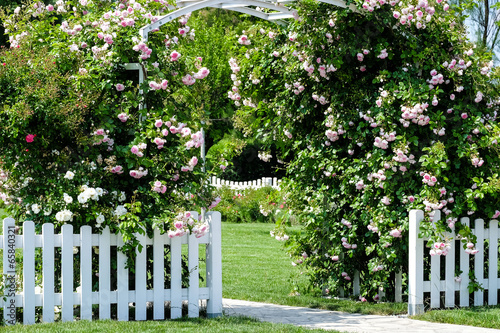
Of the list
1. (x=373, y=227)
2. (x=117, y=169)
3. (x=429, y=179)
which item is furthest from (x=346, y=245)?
(x=117, y=169)

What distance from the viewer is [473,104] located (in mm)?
6406

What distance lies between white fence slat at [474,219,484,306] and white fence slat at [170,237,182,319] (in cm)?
277

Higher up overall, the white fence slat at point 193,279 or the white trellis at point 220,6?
the white trellis at point 220,6

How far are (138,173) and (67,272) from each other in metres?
0.92

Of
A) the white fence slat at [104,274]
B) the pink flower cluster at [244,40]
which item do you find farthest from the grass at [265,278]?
the pink flower cluster at [244,40]

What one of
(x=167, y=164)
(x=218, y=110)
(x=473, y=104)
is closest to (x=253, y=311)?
(x=167, y=164)

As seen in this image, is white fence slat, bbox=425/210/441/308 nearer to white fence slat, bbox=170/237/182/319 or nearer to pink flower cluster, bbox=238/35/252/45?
white fence slat, bbox=170/237/182/319

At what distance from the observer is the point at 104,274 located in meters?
5.13

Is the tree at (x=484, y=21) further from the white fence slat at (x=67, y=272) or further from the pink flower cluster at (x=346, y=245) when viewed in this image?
the white fence slat at (x=67, y=272)

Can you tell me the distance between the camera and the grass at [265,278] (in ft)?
20.7

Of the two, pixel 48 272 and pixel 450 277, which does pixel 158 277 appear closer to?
pixel 48 272

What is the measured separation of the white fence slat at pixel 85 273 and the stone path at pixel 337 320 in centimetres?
124

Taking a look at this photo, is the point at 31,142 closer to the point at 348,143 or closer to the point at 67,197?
the point at 67,197

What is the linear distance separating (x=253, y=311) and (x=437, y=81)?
272cm
